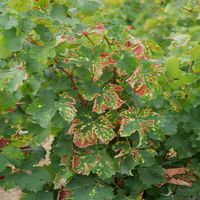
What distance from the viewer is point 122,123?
2047 millimetres

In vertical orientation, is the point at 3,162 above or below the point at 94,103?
below

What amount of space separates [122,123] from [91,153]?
192 millimetres

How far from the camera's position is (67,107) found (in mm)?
1991

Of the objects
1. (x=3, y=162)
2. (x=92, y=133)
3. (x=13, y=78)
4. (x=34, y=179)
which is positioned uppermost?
(x=13, y=78)

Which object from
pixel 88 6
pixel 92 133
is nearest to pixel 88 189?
pixel 92 133

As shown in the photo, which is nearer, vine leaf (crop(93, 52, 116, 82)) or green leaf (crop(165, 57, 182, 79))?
vine leaf (crop(93, 52, 116, 82))

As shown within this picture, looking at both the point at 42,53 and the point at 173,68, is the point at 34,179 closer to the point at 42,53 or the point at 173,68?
the point at 42,53

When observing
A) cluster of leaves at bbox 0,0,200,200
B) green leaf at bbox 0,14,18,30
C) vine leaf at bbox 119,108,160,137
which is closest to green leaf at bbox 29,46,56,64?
cluster of leaves at bbox 0,0,200,200

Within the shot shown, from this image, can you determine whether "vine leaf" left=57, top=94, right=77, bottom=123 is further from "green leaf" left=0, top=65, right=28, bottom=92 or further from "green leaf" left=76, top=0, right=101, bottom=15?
"green leaf" left=76, top=0, right=101, bottom=15

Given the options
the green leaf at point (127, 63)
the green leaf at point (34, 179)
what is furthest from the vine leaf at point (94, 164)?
the green leaf at point (127, 63)

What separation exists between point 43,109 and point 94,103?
0.64 ft

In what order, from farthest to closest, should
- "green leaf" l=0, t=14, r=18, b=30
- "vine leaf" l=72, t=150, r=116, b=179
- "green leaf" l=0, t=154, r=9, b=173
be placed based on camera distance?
"green leaf" l=0, t=154, r=9, b=173 < "vine leaf" l=72, t=150, r=116, b=179 < "green leaf" l=0, t=14, r=18, b=30

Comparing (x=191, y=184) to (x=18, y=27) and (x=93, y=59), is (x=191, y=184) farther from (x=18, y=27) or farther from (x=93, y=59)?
(x=18, y=27)

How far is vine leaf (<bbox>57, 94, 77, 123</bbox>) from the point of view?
1958 millimetres
